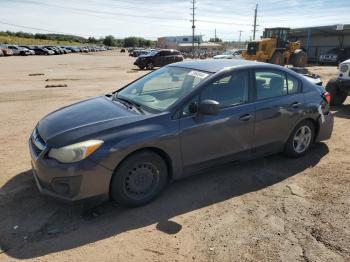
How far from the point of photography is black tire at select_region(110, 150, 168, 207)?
363 cm

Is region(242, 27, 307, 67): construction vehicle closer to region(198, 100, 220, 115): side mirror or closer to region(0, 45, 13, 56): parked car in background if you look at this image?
region(198, 100, 220, 115): side mirror

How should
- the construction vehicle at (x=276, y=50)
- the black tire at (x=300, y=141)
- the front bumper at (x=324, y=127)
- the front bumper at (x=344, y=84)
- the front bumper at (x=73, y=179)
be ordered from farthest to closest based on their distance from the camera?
the construction vehicle at (x=276, y=50)
the front bumper at (x=344, y=84)
the front bumper at (x=324, y=127)
the black tire at (x=300, y=141)
the front bumper at (x=73, y=179)

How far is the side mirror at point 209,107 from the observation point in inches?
154

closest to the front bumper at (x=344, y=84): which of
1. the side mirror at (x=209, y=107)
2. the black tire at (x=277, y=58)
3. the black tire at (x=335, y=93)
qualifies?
the black tire at (x=335, y=93)

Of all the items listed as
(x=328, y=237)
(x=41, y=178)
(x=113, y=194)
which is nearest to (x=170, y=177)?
(x=113, y=194)

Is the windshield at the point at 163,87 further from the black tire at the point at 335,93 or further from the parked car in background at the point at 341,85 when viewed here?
the black tire at the point at 335,93

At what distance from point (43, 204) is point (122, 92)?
189 centimetres

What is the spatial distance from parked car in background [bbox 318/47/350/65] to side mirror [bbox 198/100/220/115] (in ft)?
108

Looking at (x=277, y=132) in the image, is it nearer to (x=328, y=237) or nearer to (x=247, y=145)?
(x=247, y=145)

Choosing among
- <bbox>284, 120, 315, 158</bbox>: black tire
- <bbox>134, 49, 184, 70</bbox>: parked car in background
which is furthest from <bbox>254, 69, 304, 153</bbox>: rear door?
<bbox>134, 49, 184, 70</bbox>: parked car in background

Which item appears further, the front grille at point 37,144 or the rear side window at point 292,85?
the rear side window at point 292,85

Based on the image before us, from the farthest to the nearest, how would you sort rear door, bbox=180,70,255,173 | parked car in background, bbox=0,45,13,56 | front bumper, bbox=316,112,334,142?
parked car in background, bbox=0,45,13,56
front bumper, bbox=316,112,334,142
rear door, bbox=180,70,255,173

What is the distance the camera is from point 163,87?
15.1 feet

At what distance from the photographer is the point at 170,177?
4.08m
